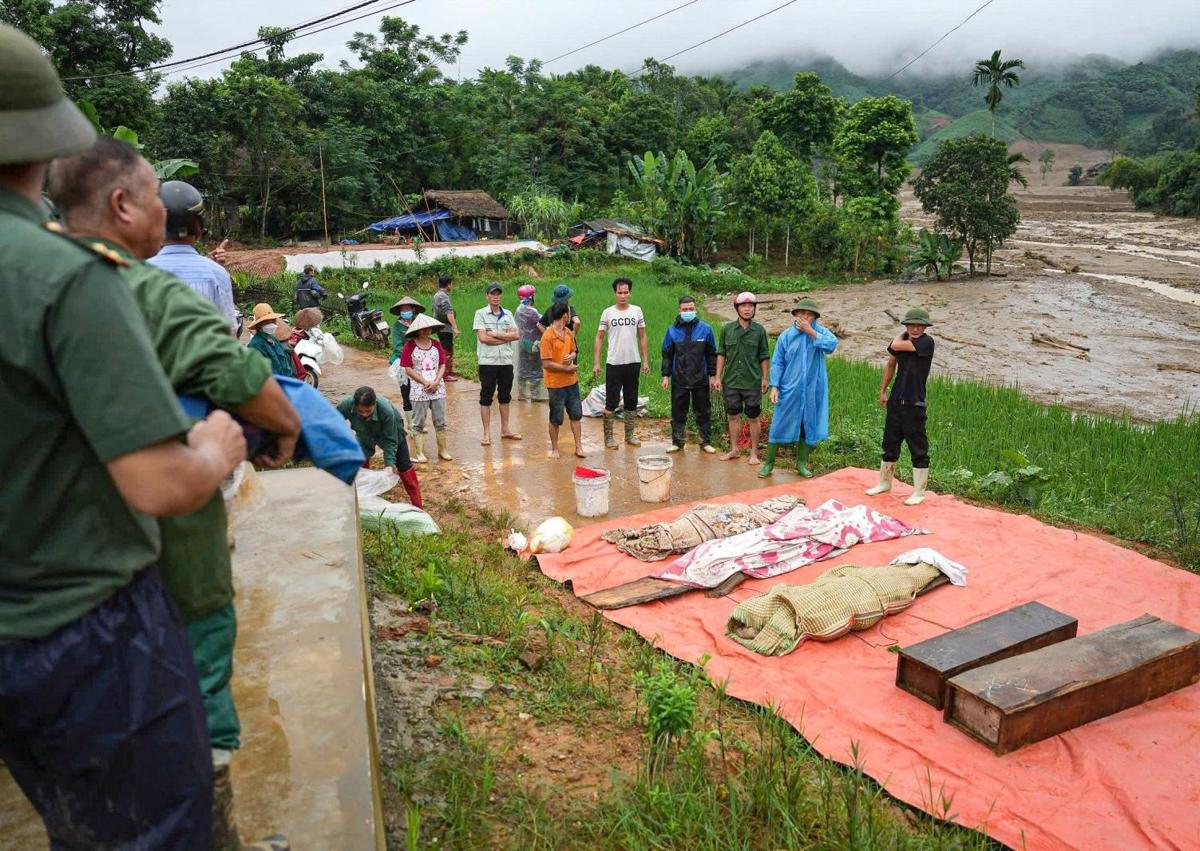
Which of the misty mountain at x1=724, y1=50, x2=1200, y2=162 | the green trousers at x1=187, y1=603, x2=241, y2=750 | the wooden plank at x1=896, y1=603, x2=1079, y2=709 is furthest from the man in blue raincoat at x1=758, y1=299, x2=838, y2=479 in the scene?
the misty mountain at x1=724, y1=50, x2=1200, y2=162

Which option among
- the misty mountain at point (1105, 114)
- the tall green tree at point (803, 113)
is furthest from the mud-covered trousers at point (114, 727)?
the misty mountain at point (1105, 114)

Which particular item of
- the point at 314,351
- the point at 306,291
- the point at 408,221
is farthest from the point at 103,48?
the point at 314,351

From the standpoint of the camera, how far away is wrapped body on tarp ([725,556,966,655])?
455 centimetres

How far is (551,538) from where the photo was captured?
19.4 ft

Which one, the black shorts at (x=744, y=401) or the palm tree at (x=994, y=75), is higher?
the palm tree at (x=994, y=75)

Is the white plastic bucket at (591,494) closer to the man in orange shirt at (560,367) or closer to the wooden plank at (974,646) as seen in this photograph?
the man in orange shirt at (560,367)

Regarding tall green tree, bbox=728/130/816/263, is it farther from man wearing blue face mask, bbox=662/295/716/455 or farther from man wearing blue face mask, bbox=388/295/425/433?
man wearing blue face mask, bbox=388/295/425/433

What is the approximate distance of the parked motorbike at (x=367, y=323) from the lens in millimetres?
15297

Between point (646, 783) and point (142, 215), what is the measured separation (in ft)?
7.75

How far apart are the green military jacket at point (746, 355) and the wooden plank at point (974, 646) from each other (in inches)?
151

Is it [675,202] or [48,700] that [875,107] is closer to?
[675,202]

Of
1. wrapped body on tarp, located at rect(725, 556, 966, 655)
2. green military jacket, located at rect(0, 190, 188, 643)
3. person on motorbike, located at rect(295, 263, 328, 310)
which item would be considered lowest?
wrapped body on tarp, located at rect(725, 556, 966, 655)

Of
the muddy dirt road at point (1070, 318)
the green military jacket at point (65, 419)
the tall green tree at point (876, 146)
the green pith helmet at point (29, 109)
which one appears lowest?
the muddy dirt road at point (1070, 318)

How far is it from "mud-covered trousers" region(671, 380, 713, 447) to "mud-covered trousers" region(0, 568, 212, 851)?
6963 millimetres
